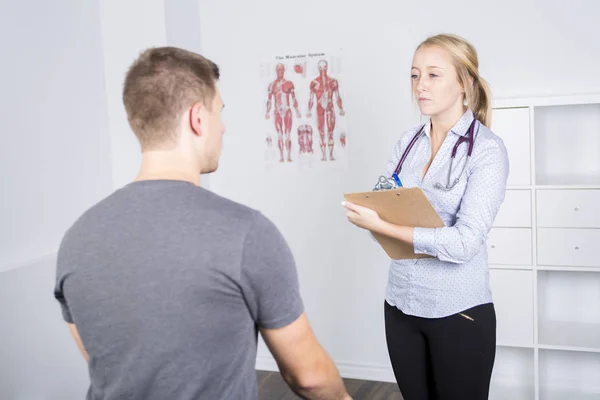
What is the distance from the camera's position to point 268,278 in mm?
975

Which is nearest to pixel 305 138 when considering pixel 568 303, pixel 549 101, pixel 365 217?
pixel 549 101

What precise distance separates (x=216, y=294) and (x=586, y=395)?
2.53m

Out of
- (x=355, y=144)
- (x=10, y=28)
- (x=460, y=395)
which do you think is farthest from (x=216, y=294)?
(x=355, y=144)

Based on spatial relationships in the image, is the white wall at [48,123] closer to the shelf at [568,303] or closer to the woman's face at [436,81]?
the woman's face at [436,81]

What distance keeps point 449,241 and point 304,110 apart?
181 cm

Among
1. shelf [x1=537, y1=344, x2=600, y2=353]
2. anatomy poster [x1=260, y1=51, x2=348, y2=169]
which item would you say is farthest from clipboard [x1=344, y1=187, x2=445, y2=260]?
anatomy poster [x1=260, y1=51, x2=348, y2=169]

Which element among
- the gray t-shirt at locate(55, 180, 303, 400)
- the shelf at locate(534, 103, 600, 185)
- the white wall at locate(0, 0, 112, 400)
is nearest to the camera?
the gray t-shirt at locate(55, 180, 303, 400)

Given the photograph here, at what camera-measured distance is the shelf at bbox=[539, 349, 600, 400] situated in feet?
9.46

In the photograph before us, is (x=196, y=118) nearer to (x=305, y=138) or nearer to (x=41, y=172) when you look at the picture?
(x=41, y=172)

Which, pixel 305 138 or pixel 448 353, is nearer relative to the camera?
pixel 448 353

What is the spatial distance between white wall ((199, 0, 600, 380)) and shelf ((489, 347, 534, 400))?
57cm

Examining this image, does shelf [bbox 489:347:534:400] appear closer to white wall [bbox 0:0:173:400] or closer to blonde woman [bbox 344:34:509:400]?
blonde woman [bbox 344:34:509:400]

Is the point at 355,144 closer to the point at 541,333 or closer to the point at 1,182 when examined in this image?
the point at 541,333

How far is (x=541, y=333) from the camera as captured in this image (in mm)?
2777
